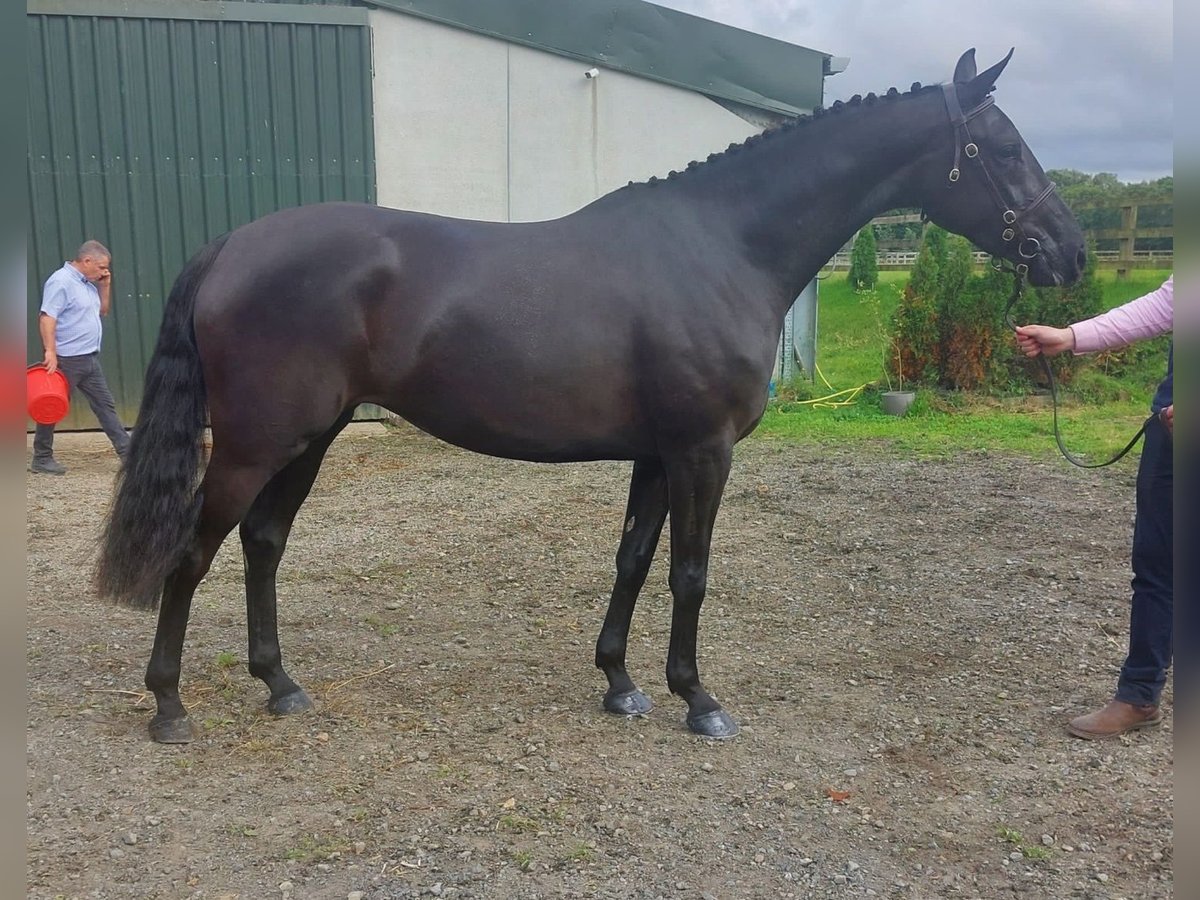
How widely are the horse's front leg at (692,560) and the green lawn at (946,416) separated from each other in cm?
559

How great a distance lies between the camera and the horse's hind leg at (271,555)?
3.53m

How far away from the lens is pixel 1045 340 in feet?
10.5

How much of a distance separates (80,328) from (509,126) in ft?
15.0

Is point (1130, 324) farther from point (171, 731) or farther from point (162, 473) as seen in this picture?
point (171, 731)

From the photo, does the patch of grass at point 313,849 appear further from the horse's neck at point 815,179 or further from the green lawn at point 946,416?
the green lawn at point 946,416

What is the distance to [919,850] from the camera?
2658mm

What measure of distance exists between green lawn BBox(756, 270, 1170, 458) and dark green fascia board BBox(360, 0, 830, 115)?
3.38 m

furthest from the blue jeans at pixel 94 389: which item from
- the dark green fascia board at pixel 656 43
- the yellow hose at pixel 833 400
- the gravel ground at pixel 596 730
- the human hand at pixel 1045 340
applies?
the yellow hose at pixel 833 400

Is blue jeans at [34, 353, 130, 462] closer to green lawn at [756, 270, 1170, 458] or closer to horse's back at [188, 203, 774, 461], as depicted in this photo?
horse's back at [188, 203, 774, 461]

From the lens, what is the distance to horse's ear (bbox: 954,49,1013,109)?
324 cm

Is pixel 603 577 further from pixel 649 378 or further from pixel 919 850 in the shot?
pixel 919 850

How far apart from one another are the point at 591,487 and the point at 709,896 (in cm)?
496

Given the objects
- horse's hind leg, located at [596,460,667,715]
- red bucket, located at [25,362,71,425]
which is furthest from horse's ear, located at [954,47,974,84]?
red bucket, located at [25,362,71,425]

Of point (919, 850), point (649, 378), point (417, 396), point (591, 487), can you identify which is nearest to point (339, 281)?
point (417, 396)
